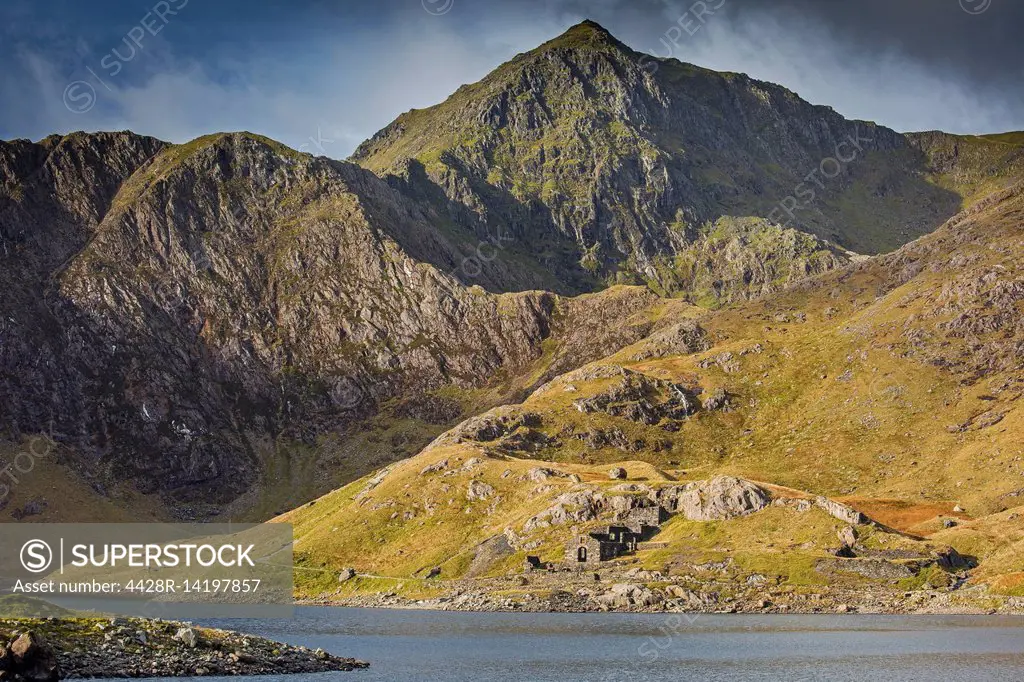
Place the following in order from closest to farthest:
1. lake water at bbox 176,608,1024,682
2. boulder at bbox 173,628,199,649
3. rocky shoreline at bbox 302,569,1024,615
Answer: boulder at bbox 173,628,199,649, lake water at bbox 176,608,1024,682, rocky shoreline at bbox 302,569,1024,615

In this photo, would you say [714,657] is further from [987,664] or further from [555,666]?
[987,664]

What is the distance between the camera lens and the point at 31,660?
3063 inches

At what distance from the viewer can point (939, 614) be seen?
180625 millimetres

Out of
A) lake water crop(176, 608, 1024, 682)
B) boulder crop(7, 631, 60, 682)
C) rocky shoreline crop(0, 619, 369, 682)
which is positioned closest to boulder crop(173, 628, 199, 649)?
rocky shoreline crop(0, 619, 369, 682)

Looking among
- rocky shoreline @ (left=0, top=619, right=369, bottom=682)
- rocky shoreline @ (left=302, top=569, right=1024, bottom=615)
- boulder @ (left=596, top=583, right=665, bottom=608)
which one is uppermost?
rocky shoreline @ (left=0, top=619, right=369, bottom=682)

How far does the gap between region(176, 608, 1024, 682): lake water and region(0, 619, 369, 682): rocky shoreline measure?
4965mm

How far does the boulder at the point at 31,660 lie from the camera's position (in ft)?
252

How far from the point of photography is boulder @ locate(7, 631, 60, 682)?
7675 centimetres

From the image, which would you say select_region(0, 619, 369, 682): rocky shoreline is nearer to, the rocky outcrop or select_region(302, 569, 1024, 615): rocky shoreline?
the rocky outcrop

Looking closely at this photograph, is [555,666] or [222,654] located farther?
[555,666]

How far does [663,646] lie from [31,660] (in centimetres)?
8088

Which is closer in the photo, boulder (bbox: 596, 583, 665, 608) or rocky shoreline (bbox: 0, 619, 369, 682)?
rocky shoreline (bbox: 0, 619, 369, 682)

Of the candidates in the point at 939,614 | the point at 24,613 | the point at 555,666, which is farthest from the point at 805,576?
the point at 24,613

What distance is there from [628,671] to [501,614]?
8703cm
